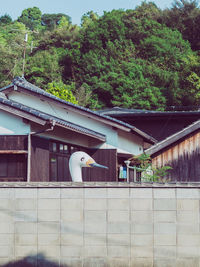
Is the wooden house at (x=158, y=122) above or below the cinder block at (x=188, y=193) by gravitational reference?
above

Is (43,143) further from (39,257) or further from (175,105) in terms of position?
(175,105)

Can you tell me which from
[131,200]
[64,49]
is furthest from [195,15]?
[131,200]

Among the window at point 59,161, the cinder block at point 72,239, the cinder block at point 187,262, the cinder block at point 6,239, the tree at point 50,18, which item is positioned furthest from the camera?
the tree at point 50,18

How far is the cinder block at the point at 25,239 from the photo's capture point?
926cm

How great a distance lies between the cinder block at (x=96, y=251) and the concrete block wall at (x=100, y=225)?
20 mm

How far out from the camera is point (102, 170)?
62.2ft

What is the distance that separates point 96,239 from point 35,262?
4.52 ft

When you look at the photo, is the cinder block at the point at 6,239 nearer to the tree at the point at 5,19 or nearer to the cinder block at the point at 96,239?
the cinder block at the point at 96,239

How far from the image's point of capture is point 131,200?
9258 mm

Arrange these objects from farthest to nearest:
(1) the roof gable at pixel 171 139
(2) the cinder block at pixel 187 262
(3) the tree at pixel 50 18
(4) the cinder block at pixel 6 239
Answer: (3) the tree at pixel 50 18 → (1) the roof gable at pixel 171 139 → (4) the cinder block at pixel 6 239 → (2) the cinder block at pixel 187 262

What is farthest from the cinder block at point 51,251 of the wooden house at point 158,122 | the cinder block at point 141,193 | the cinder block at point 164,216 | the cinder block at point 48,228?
the wooden house at point 158,122

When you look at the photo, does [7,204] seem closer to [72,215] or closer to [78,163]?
[72,215]

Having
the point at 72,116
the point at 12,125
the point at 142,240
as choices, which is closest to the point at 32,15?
the point at 72,116

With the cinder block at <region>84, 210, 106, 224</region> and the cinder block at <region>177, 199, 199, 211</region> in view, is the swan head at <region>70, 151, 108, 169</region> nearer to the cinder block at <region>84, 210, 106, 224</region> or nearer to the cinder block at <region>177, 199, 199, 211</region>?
the cinder block at <region>84, 210, 106, 224</region>
